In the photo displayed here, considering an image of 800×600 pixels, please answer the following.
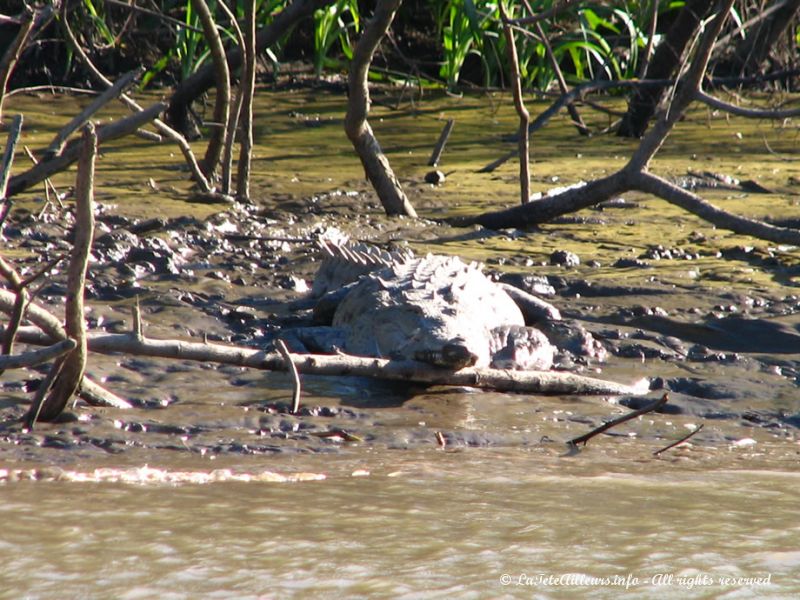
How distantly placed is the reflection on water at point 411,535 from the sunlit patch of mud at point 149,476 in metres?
0.04

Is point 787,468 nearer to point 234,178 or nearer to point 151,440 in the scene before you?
point 151,440

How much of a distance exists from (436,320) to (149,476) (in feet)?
4.68

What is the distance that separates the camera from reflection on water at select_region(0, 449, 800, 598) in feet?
7.76

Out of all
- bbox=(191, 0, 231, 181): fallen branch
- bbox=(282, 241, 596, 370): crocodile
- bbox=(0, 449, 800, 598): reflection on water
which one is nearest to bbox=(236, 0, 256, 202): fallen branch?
bbox=(191, 0, 231, 181): fallen branch

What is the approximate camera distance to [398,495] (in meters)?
2.99

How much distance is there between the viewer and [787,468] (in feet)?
11.3

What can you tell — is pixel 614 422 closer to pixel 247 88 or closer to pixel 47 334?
pixel 47 334

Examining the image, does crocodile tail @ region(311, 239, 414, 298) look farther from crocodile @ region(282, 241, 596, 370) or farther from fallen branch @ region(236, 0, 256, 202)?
fallen branch @ region(236, 0, 256, 202)

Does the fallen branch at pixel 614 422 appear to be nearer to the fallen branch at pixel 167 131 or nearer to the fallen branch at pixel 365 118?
the fallen branch at pixel 167 131

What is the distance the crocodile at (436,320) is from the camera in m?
4.10

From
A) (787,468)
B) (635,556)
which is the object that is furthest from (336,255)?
(635,556)

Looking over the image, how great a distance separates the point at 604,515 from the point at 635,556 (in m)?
0.30

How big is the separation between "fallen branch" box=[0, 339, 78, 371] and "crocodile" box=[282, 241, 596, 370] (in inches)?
57.8

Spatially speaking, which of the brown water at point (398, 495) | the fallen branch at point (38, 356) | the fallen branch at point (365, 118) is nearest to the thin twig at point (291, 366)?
the brown water at point (398, 495)
